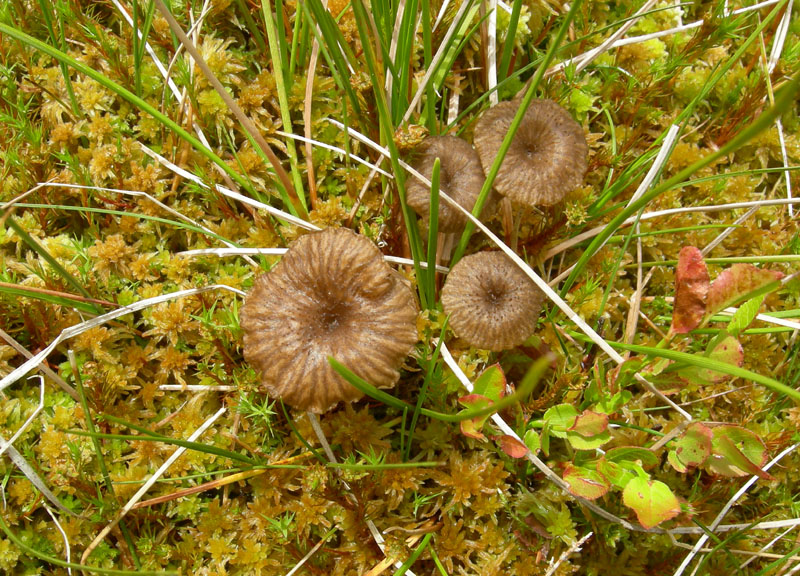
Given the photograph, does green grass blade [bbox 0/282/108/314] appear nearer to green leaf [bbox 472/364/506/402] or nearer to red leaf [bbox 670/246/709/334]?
green leaf [bbox 472/364/506/402]

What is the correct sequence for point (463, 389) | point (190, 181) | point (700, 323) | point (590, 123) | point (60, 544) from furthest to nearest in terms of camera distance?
point (590, 123) < point (190, 181) < point (463, 389) < point (60, 544) < point (700, 323)

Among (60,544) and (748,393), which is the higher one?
(748,393)

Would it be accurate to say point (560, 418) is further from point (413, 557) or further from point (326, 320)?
point (326, 320)

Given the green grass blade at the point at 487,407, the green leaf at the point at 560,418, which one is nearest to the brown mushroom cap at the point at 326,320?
the green grass blade at the point at 487,407

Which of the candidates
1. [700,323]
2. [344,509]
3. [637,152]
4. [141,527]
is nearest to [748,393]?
[700,323]

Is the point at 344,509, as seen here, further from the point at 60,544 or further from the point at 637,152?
the point at 637,152
